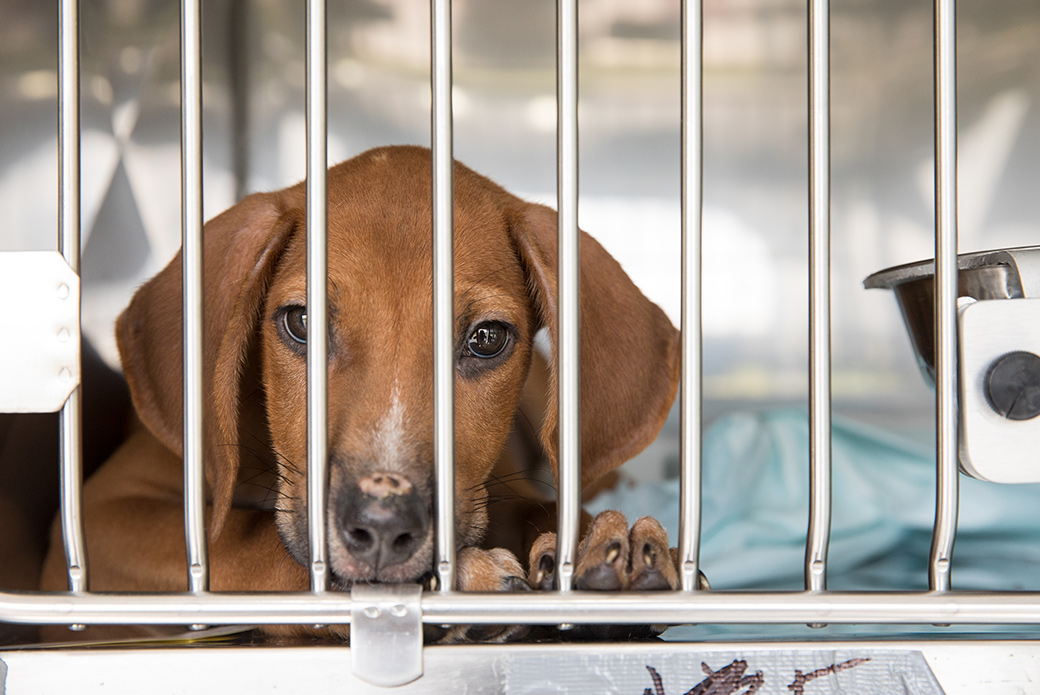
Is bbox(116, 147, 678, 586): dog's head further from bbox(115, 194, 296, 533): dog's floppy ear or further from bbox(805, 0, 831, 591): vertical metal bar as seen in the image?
bbox(805, 0, 831, 591): vertical metal bar

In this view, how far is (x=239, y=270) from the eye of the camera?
1.72 m

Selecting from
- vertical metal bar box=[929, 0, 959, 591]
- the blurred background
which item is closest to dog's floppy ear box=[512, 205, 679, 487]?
vertical metal bar box=[929, 0, 959, 591]

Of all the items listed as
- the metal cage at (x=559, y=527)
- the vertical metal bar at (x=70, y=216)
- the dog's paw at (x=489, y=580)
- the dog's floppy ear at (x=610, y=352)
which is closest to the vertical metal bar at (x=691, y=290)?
the metal cage at (x=559, y=527)

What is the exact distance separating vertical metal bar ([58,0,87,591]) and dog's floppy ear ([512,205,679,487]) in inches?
33.5

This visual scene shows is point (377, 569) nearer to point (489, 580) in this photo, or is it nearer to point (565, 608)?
point (489, 580)

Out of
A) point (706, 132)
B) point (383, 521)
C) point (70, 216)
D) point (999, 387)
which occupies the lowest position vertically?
point (383, 521)

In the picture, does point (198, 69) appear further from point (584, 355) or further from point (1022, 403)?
point (1022, 403)

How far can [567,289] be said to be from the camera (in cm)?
110

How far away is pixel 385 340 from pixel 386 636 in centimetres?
71

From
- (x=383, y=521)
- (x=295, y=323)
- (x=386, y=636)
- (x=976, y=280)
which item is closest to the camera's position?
(x=386, y=636)

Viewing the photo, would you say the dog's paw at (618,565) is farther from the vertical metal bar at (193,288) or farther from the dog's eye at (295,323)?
the dog's eye at (295,323)

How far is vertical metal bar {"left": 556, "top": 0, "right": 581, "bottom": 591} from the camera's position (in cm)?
110

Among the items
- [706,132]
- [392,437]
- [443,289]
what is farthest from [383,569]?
[706,132]

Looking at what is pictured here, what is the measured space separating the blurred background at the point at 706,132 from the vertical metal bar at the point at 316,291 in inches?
65.3
